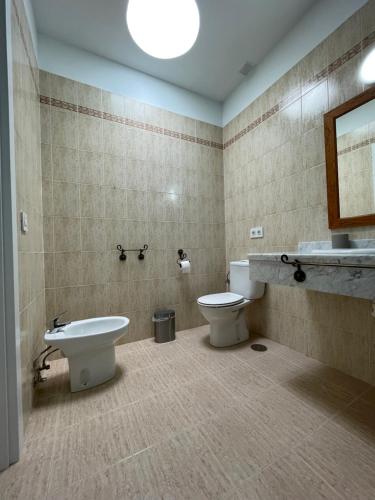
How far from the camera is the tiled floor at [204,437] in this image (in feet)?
2.53

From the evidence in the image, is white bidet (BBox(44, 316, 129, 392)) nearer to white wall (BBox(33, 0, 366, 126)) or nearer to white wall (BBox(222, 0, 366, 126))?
white wall (BBox(33, 0, 366, 126))

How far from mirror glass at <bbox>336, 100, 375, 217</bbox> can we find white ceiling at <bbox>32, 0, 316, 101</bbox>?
981 millimetres

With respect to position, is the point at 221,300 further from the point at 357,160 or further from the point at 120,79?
the point at 120,79

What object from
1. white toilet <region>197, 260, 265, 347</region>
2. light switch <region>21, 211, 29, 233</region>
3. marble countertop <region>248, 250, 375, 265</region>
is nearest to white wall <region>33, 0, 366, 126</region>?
light switch <region>21, 211, 29, 233</region>

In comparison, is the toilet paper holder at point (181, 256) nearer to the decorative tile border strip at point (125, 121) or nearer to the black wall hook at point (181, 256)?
the black wall hook at point (181, 256)

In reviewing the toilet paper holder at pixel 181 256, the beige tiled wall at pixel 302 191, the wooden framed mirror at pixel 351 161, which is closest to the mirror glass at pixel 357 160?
the wooden framed mirror at pixel 351 161

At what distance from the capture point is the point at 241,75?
2.10 metres

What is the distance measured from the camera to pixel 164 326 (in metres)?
1.98

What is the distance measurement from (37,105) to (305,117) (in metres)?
2.08

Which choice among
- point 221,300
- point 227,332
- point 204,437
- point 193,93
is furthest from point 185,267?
point 193,93

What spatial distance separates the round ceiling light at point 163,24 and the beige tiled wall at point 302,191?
867 mm

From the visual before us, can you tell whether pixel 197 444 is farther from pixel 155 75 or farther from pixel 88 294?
pixel 155 75

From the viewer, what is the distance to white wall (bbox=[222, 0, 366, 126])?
1378 mm

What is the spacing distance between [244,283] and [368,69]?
167 centimetres
